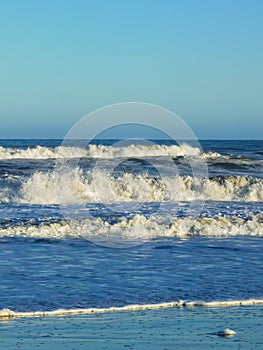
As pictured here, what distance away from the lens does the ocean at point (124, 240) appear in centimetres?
1063

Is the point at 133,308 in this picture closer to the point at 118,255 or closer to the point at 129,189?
the point at 118,255

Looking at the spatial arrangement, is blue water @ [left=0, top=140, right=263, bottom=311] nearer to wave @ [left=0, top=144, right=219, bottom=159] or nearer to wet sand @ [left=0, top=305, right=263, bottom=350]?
wet sand @ [left=0, top=305, right=263, bottom=350]

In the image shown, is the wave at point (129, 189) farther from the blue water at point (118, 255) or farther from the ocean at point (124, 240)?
the blue water at point (118, 255)

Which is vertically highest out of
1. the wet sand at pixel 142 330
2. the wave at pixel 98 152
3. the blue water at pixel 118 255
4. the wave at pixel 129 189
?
the wave at pixel 98 152

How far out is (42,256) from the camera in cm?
1334

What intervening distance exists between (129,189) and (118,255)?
13.9 m

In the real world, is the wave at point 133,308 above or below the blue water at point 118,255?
below

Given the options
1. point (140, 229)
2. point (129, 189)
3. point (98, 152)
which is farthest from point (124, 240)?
point (98, 152)

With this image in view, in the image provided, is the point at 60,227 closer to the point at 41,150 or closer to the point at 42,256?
the point at 42,256

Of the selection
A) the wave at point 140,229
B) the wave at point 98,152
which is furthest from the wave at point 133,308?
the wave at point 98,152

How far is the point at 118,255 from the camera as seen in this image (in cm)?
1376

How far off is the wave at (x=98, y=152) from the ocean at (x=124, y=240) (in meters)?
12.2

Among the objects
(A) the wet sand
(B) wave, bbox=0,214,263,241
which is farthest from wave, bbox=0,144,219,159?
(A) the wet sand

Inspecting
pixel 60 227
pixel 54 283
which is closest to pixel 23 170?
pixel 60 227
